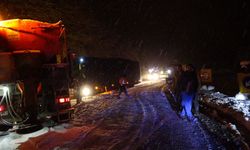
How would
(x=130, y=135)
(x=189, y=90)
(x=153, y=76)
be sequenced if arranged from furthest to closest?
(x=153, y=76)
(x=189, y=90)
(x=130, y=135)

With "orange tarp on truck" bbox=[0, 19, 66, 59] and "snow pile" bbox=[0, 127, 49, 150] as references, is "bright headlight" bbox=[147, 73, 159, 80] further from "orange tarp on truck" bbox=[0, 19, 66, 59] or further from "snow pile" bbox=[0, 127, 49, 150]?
"snow pile" bbox=[0, 127, 49, 150]

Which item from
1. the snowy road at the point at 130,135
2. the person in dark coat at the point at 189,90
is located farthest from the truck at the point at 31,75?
the person in dark coat at the point at 189,90

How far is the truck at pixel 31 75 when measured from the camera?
10.5 meters

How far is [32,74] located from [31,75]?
6 centimetres

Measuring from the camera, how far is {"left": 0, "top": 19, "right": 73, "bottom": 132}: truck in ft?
34.3

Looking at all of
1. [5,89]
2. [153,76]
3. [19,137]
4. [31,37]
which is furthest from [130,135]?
[153,76]

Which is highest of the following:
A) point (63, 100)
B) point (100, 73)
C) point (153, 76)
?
point (100, 73)

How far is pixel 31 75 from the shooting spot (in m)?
10.8

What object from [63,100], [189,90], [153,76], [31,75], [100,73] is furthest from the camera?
[153,76]

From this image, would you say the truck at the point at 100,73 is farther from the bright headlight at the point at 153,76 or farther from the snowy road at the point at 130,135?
the bright headlight at the point at 153,76

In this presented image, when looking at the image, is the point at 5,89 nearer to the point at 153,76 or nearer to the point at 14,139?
the point at 14,139

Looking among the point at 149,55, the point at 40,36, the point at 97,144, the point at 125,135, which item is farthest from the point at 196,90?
the point at 149,55

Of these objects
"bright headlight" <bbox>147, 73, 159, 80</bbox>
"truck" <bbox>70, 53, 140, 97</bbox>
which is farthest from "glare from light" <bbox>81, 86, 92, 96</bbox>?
"bright headlight" <bbox>147, 73, 159, 80</bbox>

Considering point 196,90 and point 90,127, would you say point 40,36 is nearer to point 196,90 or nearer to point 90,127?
point 90,127
